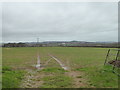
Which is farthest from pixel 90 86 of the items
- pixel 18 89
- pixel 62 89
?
pixel 18 89

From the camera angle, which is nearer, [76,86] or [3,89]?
[3,89]

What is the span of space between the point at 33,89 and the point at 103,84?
120 inches

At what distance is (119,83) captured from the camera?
6625 millimetres

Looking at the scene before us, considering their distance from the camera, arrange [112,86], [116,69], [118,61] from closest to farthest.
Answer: [112,86] < [116,69] < [118,61]

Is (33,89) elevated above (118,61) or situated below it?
below

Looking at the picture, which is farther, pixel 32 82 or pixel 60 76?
pixel 60 76

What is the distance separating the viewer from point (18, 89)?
6.01 m

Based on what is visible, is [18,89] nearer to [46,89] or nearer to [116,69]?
[46,89]

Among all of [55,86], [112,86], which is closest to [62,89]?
[55,86]

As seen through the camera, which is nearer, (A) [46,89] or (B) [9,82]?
(A) [46,89]

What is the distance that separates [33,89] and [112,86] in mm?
3310

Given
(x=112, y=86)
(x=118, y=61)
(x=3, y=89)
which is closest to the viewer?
(x=3, y=89)

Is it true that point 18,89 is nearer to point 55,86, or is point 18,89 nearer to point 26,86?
point 26,86

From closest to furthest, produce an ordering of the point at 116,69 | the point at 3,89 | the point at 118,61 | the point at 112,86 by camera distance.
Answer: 1. the point at 3,89
2. the point at 112,86
3. the point at 116,69
4. the point at 118,61
